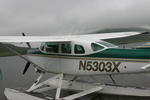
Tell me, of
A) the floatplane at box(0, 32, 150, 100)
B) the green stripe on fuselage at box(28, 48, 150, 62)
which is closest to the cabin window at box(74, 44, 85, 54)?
the floatplane at box(0, 32, 150, 100)

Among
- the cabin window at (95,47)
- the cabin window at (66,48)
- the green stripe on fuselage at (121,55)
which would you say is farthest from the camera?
the cabin window at (66,48)

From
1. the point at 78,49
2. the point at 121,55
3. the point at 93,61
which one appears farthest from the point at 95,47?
the point at 121,55

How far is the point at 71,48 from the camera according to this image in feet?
18.2

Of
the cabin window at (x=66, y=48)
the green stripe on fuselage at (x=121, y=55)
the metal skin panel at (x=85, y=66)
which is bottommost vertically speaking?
the metal skin panel at (x=85, y=66)

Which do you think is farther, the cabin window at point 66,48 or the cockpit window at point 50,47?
the cockpit window at point 50,47

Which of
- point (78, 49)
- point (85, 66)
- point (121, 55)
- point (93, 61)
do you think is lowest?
point (85, 66)

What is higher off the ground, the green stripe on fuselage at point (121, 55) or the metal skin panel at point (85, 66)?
the green stripe on fuselage at point (121, 55)

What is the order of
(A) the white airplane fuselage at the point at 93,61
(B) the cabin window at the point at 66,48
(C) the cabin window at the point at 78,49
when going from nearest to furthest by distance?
(A) the white airplane fuselage at the point at 93,61, (C) the cabin window at the point at 78,49, (B) the cabin window at the point at 66,48

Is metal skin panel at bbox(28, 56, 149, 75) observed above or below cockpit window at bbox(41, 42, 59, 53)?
below

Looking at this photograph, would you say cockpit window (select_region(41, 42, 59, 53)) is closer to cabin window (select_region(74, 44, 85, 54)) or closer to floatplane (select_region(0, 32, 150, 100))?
floatplane (select_region(0, 32, 150, 100))

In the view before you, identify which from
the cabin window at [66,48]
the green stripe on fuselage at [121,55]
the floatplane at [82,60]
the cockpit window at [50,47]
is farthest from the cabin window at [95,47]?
the cockpit window at [50,47]

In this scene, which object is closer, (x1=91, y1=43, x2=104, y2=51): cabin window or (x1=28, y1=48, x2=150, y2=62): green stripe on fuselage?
(x1=28, y1=48, x2=150, y2=62): green stripe on fuselage

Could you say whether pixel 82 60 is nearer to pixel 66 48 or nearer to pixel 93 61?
pixel 93 61

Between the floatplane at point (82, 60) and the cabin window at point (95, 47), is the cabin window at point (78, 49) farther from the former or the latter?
the cabin window at point (95, 47)
